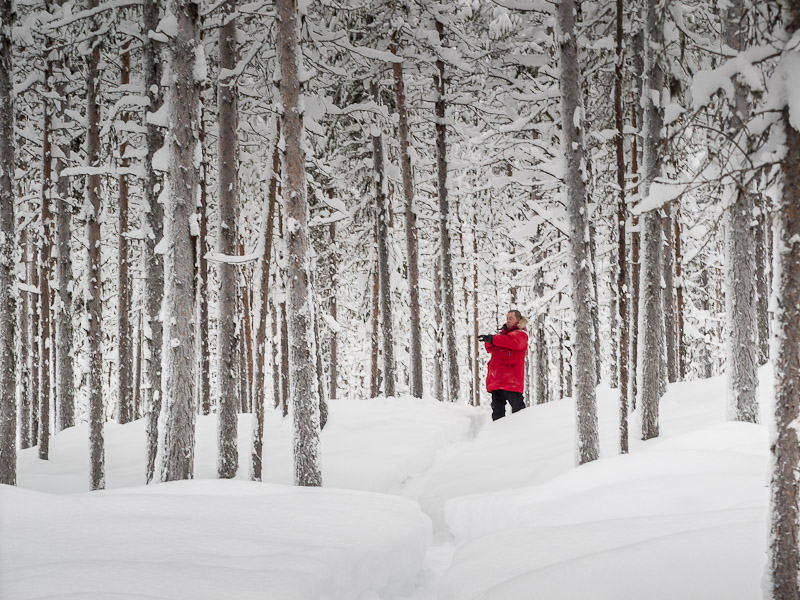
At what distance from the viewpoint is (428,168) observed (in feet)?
69.9

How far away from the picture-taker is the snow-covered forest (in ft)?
11.0

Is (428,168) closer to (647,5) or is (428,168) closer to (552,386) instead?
(647,5)

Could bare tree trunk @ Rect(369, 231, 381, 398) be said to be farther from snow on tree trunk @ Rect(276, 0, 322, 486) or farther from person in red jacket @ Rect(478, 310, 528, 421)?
snow on tree trunk @ Rect(276, 0, 322, 486)

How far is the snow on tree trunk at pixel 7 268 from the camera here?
8.41 metres

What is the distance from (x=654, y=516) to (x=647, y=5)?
24.6 feet

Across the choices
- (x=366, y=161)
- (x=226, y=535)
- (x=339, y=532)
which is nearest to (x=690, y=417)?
(x=339, y=532)

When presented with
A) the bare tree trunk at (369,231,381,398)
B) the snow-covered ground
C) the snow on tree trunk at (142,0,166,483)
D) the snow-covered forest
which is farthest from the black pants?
the snow on tree trunk at (142,0,166,483)

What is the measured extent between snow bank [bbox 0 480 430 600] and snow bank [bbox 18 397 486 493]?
3391 mm

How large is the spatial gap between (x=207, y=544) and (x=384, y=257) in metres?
11.6

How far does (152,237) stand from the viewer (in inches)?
360

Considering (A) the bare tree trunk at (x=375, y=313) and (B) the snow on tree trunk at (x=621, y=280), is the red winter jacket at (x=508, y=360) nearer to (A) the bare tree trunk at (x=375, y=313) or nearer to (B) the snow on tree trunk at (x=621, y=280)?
(B) the snow on tree trunk at (x=621, y=280)

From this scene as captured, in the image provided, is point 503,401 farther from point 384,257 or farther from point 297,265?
point 297,265

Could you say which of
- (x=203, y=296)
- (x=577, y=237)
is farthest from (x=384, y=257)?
(x=577, y=237)

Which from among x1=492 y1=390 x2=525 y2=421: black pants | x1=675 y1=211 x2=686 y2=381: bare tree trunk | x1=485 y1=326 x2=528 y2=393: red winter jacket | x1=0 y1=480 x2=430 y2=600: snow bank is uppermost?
x1=675 y1=211 x2=686 y2=381: bare tree trunk
